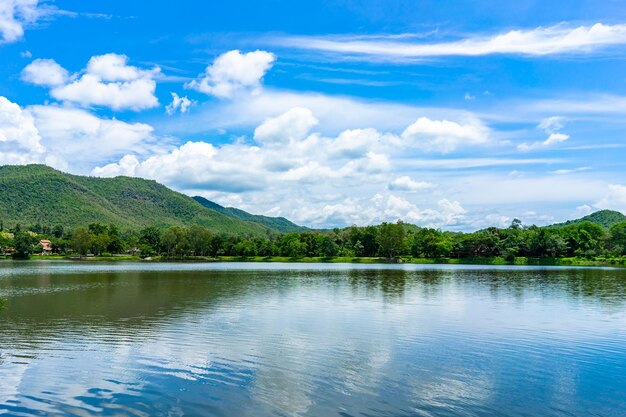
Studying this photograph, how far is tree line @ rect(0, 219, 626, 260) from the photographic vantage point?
14725cm

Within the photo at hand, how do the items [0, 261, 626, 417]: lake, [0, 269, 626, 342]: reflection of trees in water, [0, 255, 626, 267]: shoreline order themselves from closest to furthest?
[0, 261, 626, 417]: lake < [0, 269, 626, 342]: reflection of trees in water < [0, 255, 626, 267]: shoreline

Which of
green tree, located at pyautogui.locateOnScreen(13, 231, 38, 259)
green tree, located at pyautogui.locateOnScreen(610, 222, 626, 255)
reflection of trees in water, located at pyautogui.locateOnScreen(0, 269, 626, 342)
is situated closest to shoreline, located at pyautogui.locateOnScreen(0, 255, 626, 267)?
green tree, located at pyautogui.locateOnScreen(13, 231, 38, 259)

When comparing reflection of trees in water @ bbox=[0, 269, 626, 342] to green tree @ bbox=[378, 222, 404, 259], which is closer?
reflection of trees in water @ bbox=[0, 269, 626, 342]

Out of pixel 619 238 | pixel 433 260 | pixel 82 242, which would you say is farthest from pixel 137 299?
pixel 619 238

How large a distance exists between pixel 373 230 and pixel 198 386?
167m

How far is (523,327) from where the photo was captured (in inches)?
1169

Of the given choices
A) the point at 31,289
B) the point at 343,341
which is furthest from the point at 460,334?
the point at 31,289

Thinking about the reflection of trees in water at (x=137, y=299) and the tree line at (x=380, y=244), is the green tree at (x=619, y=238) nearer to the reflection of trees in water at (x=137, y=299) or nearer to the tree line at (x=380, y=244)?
the tree line at (x=380, y=244)

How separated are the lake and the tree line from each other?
119m

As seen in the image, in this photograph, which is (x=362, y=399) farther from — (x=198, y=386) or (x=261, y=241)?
(x=261, y=241)

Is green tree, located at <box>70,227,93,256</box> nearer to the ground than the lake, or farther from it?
farther from it

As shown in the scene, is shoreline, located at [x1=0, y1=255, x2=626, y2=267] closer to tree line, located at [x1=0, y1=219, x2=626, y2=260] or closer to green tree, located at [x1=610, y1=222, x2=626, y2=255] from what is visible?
tree line, located at [x1=0, y1=219, x2=626, y2=260]

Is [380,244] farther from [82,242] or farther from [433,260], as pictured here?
[82,242]

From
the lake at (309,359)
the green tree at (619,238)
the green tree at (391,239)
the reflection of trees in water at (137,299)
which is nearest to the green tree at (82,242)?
the green tree at (391,239)
